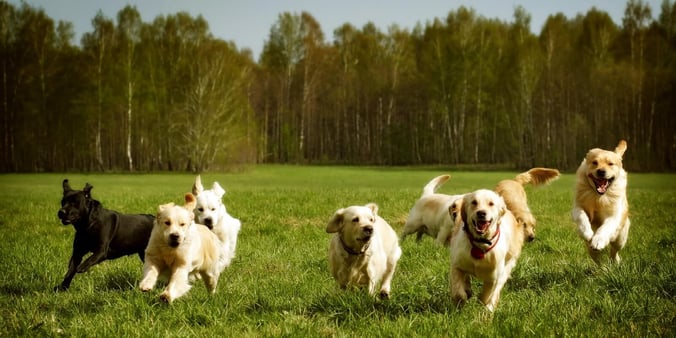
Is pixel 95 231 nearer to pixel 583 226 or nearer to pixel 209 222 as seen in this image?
pixel 209 222

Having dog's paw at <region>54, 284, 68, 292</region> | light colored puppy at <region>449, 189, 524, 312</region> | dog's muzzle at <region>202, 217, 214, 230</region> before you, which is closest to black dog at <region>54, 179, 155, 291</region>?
dog's paw at <region>54, 284, 68, 292</region>

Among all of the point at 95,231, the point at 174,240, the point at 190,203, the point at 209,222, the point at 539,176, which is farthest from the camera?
the point at 209,222

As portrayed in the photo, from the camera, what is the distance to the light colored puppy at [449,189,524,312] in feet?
15.7

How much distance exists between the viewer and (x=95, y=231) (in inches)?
267

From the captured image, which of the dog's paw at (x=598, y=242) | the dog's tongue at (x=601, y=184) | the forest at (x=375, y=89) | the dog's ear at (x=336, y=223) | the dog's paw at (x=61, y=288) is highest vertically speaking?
the forest at (x=375, y=89)

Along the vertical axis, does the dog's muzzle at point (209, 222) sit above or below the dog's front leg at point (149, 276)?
above

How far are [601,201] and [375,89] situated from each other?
4741 cm

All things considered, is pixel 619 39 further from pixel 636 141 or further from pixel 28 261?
pixel 28 261

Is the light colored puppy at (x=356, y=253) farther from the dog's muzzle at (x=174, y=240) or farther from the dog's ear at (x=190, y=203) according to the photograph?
the dog's ear at (x=190, y=203)

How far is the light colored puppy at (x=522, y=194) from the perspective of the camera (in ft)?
20.6

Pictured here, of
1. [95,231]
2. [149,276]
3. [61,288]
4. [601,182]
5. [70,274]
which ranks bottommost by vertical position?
[61,288]

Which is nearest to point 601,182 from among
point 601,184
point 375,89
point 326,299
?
point 601,184

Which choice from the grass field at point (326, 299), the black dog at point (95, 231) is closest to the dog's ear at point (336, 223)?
the grass field at point (326, 299)

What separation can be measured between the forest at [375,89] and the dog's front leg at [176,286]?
27489 mm
